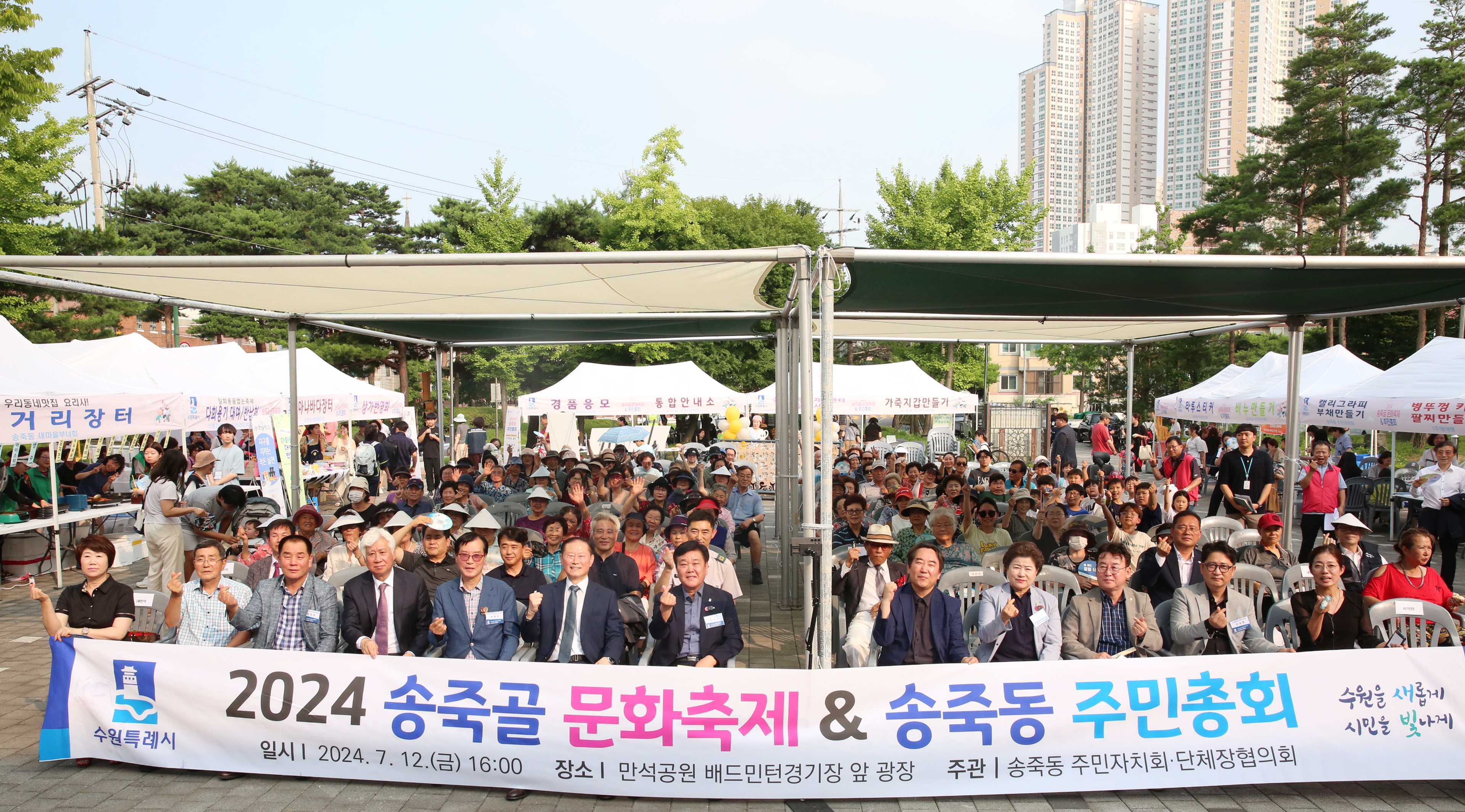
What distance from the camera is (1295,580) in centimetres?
548

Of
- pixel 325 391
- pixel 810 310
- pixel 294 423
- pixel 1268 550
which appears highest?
pixel 810 310

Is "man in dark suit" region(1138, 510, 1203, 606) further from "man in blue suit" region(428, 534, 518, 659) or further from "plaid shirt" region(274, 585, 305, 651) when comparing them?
"plaid shirt" region(274, 585, 305, 651)

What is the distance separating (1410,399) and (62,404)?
46.3ft

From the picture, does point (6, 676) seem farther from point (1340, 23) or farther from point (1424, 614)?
point (1340, 23)

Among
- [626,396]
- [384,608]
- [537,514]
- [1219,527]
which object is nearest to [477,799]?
[384,608]

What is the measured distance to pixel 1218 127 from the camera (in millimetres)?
73812

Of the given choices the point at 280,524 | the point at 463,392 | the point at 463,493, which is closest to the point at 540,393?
the point at 463,493

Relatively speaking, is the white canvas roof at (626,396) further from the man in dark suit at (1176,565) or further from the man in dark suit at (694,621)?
the man in dark suit at (694,621)

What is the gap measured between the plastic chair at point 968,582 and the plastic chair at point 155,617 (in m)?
4.44

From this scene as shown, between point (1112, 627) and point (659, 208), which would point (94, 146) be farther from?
point (1112, 627)

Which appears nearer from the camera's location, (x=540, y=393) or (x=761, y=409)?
(x=540, y=393)

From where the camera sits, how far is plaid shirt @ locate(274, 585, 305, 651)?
4.40 m

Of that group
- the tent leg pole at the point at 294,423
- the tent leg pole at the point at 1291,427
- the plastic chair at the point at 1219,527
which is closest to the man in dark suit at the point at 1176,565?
the plastic chair at the point at 1219,527

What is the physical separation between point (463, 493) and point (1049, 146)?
8771 centimetres
